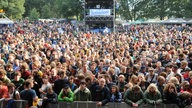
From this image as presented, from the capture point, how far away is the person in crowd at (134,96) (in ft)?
26.5

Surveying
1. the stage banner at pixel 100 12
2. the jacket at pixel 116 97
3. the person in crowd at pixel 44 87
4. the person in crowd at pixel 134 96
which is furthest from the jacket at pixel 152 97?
the stage banner at pixel 100 12

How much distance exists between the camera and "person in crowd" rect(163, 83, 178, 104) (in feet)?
26.4

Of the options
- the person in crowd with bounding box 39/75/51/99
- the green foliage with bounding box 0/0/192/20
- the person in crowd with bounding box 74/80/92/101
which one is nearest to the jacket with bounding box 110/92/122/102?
the person in crowd with bounding box 74/80/92/101

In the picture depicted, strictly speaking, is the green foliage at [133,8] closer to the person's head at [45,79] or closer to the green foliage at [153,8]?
the green foliage at [153,8]

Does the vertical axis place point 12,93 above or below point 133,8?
below

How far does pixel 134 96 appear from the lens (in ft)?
26.8

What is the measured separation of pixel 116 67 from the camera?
12070 mm

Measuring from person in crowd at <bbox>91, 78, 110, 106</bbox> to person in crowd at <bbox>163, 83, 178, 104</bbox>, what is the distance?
1.19m

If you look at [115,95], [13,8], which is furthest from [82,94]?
[13,8]

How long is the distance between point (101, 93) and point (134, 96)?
0.76 m

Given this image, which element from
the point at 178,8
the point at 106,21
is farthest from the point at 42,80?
the point at 178,8

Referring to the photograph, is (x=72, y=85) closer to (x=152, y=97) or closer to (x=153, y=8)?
(x=152, y=97)

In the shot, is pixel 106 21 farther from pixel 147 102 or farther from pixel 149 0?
pixel 149 0

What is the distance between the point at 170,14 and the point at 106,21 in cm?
4437
